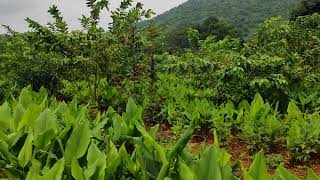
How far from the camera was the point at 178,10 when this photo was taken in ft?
206

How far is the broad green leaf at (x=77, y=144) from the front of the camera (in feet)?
10.3

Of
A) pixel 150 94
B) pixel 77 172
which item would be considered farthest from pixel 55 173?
pixel 150 94

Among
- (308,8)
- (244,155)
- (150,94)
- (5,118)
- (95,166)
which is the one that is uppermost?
(5,118)

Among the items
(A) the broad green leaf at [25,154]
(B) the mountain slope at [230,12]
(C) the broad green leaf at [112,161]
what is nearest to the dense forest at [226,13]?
(B) the mountain slope at [230,12]

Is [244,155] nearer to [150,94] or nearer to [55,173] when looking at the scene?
[150,94]

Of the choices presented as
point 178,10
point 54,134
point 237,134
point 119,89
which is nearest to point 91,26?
point 119,89

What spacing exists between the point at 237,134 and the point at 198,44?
5.73 meters

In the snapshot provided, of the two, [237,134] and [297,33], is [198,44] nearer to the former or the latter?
[297,33]

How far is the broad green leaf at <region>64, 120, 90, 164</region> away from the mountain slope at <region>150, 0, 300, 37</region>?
1412 inches

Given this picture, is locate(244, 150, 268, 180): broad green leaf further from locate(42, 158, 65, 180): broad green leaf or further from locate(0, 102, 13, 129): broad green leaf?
locate(0, 102, 13, 129): broad green leaf

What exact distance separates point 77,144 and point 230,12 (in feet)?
166

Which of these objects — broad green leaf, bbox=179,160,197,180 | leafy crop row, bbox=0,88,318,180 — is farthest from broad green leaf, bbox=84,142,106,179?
broad green leaf, bbox=179,160,197,180

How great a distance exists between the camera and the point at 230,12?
52.3 m

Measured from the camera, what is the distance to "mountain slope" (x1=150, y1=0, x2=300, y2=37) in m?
44.6
